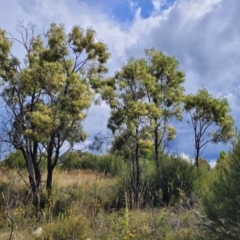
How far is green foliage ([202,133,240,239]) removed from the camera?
7227 mm

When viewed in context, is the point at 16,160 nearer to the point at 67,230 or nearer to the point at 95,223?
the point at 95,223

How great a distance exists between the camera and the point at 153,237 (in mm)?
9289

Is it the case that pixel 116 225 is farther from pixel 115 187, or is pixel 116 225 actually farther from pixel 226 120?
pixel 226 120

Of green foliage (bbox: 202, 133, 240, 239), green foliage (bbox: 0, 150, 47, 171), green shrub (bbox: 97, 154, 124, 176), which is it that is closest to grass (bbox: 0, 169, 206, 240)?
green foliage (bbox: 202, 133, 240, 239)

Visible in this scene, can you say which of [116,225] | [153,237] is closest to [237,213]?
[153,237]

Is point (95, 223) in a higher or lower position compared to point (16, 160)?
lower

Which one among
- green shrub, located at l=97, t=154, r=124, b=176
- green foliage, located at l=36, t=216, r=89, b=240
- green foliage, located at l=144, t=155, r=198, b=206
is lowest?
green foliage, located at l=36, t=216, r=89, b=240

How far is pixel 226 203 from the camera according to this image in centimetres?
733

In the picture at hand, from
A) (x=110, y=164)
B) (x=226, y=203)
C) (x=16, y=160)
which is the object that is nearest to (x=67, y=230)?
(x=226, y=203)

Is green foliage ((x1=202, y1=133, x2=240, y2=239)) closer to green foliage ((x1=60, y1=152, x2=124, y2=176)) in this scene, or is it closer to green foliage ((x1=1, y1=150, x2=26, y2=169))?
green foliage ((x1=60, y1=152, x2=124, y2=176))

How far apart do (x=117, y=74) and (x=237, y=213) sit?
9.09m

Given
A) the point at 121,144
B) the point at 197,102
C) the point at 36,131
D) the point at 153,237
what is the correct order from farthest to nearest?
the point at 197,102 < the point at 121,144 < the point at 36,131 < the point at 153,237

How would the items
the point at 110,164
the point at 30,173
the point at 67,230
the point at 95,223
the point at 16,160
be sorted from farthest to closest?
the point at 110,164 → the point at 16,160 → the point at 30,173 → the point at 95,223 → the point at 67,230

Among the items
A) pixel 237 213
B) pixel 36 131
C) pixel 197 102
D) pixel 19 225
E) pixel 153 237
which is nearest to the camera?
pixel 237 213
